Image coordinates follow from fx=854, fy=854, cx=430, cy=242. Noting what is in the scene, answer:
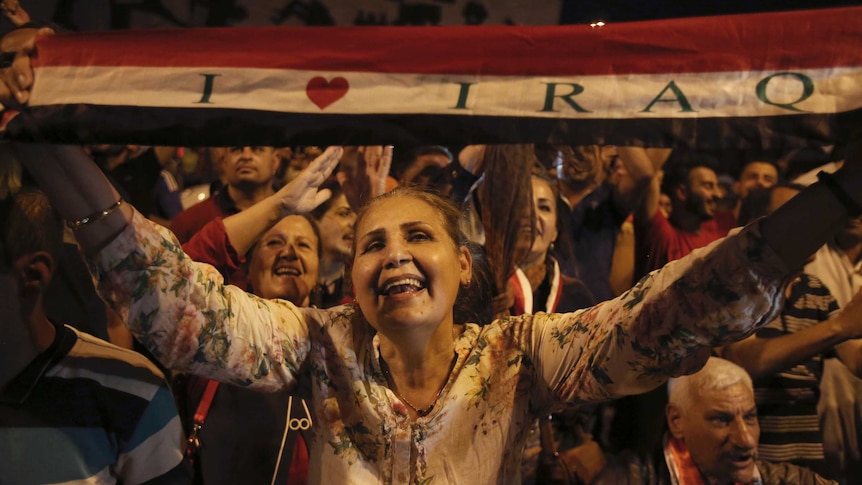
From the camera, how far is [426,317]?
1.47 metres

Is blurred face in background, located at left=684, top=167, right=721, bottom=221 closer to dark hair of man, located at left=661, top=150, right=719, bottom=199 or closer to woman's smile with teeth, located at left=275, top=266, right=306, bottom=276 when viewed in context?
dark hair of man, located at left=661, top=150, right=719, bottom=199

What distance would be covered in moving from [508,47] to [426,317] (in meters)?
0.50

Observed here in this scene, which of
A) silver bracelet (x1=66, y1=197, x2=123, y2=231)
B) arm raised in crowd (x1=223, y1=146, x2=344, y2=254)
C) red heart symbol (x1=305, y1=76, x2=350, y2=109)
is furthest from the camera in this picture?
arm raised in crowd (x1=223, y1=146, x2=344, y2=254)

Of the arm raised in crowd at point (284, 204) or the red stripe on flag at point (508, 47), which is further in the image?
the arm raised in crowd at point (284, 204)

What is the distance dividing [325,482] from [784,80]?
104cm

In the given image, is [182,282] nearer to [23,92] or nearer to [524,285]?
[23,92]

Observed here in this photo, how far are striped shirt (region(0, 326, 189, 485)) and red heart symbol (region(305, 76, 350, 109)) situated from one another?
2.15 feet

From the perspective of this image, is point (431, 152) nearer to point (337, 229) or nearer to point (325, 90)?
point (337, 229)

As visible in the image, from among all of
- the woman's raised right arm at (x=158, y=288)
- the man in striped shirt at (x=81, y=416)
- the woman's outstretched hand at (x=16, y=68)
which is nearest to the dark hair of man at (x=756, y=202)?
the woman's raised right arm at (x=158, y=288)

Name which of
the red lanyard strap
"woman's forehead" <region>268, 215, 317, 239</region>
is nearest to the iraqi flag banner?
"woman's forehead" <region>268, 215, 317, 239</region>

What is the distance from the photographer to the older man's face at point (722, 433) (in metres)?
1.99

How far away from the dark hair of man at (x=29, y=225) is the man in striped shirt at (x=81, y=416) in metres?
0.28

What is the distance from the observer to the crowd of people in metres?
1.34

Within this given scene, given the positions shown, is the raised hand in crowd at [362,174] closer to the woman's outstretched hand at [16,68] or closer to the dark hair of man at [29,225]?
the dark hair of man at [29,225]
